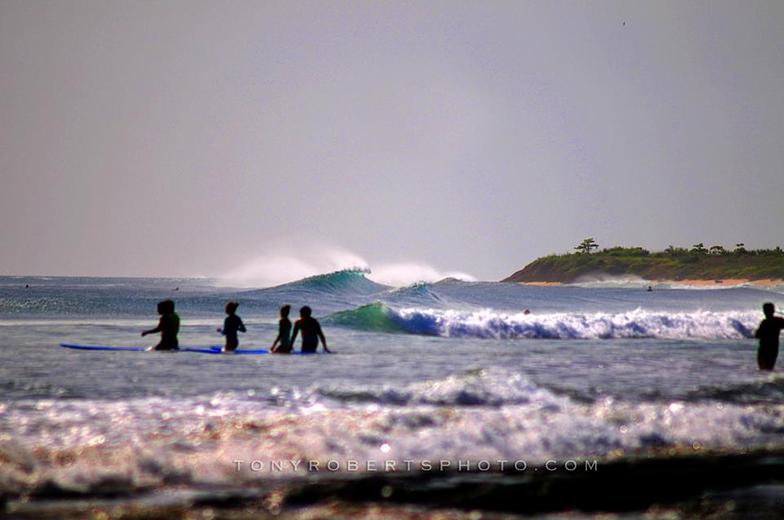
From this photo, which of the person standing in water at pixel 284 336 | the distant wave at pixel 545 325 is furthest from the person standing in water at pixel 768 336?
the distant wave at pixel 545 325

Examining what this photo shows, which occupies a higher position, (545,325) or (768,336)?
(768,336)

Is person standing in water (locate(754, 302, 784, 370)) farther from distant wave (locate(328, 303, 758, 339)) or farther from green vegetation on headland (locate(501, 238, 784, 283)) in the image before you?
green vegetation on headland (locate(501, 238, 784, 283))

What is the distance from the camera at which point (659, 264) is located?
417 ft

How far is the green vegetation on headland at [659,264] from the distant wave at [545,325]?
3399 inches

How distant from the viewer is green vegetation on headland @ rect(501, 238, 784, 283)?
117 metres

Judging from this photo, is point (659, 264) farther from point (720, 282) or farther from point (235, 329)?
point (235, 329)

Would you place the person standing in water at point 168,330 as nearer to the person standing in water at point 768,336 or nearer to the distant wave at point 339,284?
the person standing in water at point 768,336

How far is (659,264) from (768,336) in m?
114

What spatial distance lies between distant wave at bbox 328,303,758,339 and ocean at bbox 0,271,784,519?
24.7ft

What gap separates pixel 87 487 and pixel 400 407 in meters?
5.51

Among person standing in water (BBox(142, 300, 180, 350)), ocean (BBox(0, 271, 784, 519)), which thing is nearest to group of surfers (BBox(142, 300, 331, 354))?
person standing in water (BBox(142, 300, 180, 350))

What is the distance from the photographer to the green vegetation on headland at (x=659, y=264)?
11712 centimetres

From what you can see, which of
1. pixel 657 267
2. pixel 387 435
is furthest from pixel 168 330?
pixel 657 267

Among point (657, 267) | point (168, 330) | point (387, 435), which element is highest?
point (657, 267)
